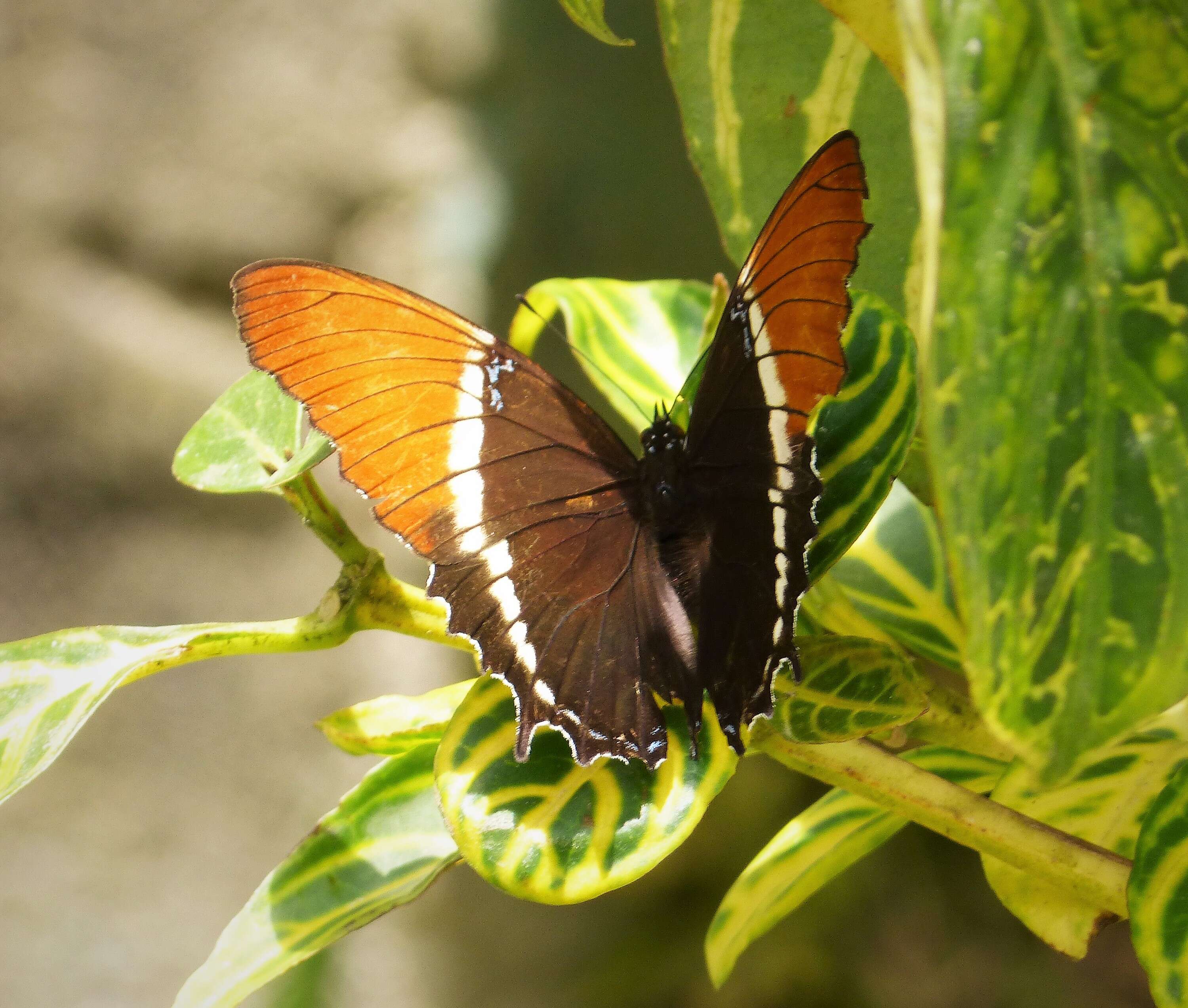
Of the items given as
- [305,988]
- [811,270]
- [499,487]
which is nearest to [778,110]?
[811,270]

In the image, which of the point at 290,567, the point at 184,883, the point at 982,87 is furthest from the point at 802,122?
the point at 184,883

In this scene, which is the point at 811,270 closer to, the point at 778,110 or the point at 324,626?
the point at 778,110

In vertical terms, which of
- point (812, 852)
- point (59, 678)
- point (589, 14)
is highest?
point (589, 14)

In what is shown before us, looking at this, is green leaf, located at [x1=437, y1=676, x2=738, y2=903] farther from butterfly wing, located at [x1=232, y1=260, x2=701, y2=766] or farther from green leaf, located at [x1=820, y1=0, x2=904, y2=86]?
green leaf, located at [x1=820, y1=0, x2=904, y2=86]

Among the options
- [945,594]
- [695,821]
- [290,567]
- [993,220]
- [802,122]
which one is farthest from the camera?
[290,567]

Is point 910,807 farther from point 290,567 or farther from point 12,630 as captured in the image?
point 12,630

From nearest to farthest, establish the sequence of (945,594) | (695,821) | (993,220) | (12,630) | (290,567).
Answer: (993,220) < (695,821) < (945,594) < (12,630) < (290,567)
